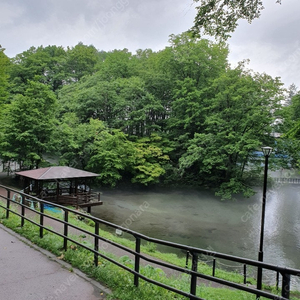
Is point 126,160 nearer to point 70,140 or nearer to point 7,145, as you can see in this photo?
point 70,140

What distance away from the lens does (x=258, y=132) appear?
2253 cm

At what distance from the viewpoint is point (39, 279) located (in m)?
3.61

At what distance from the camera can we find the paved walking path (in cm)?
317

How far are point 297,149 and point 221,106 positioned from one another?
27.7ft

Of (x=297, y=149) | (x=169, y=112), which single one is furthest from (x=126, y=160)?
(x=297, y=149)

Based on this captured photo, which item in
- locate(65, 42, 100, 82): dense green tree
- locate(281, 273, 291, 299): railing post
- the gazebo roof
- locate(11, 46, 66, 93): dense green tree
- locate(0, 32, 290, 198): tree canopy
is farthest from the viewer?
locate(65, 42, 100, 82): dense green tree

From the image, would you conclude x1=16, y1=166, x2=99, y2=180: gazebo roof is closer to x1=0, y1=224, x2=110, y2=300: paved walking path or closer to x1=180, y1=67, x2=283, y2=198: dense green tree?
x1=0, y1=224, x2=110, y2=300: paved walking path

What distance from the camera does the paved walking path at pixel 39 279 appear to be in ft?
10.4

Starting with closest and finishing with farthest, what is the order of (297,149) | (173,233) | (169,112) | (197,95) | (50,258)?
(50,258) < (173,233) < (297,149) < (197,95) < (169,112)

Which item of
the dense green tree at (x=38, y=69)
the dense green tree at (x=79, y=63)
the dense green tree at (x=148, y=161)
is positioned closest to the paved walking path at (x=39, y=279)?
the dense green tree at (x=148, y=161)

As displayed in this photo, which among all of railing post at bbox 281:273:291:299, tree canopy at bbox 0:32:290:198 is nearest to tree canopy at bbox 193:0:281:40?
railing post at bbox 281:273:291:299

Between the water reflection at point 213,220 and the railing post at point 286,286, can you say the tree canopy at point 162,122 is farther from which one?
the railing post at point 286,286

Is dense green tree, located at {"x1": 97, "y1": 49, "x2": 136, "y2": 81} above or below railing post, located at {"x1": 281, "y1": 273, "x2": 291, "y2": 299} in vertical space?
above

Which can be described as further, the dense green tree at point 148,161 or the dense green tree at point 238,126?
the dense green tree at point 148,161
